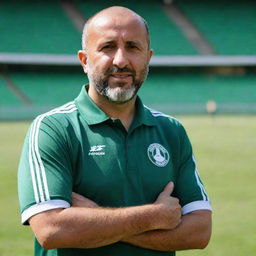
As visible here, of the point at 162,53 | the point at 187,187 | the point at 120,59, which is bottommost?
the point at 187,187

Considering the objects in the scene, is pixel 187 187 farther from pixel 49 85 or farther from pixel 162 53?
pixel 162 53

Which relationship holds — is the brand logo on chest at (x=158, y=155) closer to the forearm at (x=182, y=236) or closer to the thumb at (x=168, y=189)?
the thumb at (x=168, y=189)

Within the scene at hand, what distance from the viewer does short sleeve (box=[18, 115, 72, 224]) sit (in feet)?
8.15

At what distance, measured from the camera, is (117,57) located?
260 cm

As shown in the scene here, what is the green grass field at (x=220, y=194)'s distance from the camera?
230 inches

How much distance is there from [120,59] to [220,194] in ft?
21.7

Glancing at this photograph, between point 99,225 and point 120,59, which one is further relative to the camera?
point 120,59

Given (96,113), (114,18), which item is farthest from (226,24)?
(96,113)

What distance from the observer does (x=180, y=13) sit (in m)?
40.0

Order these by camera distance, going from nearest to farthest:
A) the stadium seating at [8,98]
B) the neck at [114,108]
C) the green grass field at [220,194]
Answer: the neck at [114,108] < the green grass field at [220,194] < the stadium seating at [8,98]

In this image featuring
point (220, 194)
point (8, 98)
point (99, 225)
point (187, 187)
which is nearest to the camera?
point (99, 225)

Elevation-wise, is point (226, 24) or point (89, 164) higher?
point (226, 24)

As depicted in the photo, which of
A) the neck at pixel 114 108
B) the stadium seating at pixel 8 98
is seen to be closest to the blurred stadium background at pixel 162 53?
the stadium seating at pixel 8 98

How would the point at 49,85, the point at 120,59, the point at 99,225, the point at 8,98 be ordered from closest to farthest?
the point at 99,225 < the point at 120,59 < the point at 8,98 < the point at 49,85
